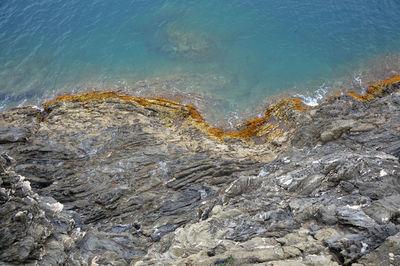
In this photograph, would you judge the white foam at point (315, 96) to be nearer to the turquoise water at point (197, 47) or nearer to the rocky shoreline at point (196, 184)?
the turquoise water at point (197, 47)

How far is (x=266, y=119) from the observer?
33312 millimetres

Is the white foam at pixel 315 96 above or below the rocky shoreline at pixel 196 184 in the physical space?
below

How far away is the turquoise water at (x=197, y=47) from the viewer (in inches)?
1505

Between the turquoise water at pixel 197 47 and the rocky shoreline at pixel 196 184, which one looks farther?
the turquoise water at pixel 197 47

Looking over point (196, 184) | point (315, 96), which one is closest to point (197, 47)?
point (315, 96)

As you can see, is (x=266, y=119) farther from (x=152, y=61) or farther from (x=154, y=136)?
(x=152, y=61)

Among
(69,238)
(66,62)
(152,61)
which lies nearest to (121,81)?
(152,61)

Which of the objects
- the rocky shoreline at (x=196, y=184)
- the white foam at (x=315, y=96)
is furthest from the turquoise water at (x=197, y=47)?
the rocky shoreline at (x=196, y=184)

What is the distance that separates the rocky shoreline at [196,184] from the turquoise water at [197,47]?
190 inches

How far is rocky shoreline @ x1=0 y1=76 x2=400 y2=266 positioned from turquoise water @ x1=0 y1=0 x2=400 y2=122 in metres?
4.84

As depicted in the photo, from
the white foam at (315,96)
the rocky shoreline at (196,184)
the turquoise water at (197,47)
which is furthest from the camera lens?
the turquoise water at (197,47)

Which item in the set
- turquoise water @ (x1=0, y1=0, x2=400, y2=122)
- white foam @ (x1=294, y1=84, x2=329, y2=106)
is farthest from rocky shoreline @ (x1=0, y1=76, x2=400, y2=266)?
turquoise water @ (x1=0, y1=0, x2=400, y2=122)

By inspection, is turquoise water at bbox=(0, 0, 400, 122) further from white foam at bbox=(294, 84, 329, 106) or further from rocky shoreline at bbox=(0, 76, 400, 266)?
rocky shoreline at bbox=(0, 76, 400, 266)

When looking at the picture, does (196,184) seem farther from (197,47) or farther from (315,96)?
(197,47)
